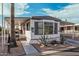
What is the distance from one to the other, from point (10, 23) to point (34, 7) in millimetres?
772

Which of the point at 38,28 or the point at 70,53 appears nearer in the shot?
the point at 70,53

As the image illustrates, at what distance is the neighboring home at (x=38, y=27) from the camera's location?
35.6ft

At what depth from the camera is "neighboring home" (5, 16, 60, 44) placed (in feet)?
35.6

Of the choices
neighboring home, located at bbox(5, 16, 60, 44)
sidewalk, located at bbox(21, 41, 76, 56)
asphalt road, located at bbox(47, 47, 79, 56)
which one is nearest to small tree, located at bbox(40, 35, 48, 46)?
neighboring home, located at bbox(5, 16, 60, 44)

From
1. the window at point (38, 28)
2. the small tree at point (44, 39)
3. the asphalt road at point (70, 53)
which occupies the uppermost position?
the window at point (38, 28)

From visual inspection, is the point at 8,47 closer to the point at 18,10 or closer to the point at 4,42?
the point at 4,42

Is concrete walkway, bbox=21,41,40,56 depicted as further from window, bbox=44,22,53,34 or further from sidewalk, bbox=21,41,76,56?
window, bbox=44,22,53,34

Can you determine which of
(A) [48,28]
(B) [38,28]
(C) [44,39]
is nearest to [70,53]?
(C) [44,39]

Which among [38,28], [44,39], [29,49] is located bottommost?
[29,49]

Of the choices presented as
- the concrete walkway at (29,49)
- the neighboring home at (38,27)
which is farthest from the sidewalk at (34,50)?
the neighboring home at (38,27)

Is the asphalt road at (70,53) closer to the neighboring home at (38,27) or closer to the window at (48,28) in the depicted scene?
the neighboring home at (38,27)

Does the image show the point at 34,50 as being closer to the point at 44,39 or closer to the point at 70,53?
the point at 44,39

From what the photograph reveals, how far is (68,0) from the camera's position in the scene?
10750 millimetres

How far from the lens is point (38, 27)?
35.9 ft
